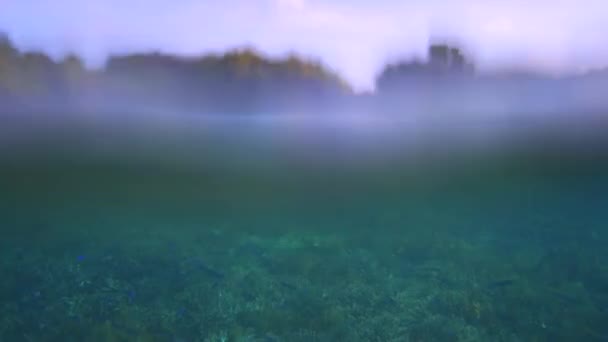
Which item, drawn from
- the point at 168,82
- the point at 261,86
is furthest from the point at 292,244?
the point at 168,82

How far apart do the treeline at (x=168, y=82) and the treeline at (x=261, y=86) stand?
30mm

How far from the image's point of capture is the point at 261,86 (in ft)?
46.3

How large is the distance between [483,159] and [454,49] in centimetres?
1027

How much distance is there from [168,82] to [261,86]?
315 cm

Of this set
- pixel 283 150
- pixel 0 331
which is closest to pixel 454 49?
pixel 283 150

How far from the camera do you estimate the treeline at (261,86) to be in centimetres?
1295

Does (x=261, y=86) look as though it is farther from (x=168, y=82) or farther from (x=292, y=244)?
(x=292, y=244)

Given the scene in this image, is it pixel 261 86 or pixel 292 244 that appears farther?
pixel 292 244

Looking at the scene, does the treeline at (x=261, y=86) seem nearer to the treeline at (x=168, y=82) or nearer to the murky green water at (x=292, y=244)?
the treeline at (x=168, y=82)

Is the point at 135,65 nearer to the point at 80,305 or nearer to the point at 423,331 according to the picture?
the point at 80,305

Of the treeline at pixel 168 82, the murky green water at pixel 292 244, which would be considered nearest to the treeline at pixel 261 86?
the treeline at pixel 168 82

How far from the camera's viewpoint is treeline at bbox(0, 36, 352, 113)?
502 inches

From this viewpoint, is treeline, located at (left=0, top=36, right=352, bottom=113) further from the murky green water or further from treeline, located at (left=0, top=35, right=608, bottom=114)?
the murky green water

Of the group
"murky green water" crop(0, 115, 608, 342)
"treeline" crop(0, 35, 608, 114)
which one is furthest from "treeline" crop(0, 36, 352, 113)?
"murky green water" crop(0, 115, 608, 342)
